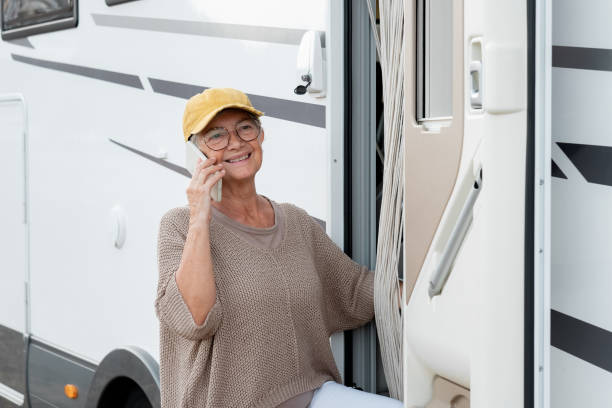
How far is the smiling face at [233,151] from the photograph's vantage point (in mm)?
2648

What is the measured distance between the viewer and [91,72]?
149 inches

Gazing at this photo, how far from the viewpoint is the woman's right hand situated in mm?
2510

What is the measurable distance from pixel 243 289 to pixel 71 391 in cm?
175

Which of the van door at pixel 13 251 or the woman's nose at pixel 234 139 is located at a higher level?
the woman's nose at pixel 234 139

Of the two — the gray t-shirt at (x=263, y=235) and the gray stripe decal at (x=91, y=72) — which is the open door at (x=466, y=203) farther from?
the gray stripe decal at (x=91, y=72)

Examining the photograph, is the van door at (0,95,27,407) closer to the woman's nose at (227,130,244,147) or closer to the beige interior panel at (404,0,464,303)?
the woman's nose at (227,130,244,147)

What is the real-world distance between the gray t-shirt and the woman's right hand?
0.08 meters

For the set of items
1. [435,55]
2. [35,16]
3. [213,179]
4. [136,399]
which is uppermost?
[35,16]

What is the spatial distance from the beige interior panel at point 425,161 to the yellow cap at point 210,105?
623 millimetres

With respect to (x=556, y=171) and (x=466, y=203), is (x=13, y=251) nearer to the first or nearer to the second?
(x=466, y=203)

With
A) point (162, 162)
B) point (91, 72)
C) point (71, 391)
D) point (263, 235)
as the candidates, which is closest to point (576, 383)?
point (263, 235)

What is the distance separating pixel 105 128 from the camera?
3709 millimetres

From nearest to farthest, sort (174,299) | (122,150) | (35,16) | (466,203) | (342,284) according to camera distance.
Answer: (466,203)
(174,299)
(342,284)
(122,150)
(35,16)

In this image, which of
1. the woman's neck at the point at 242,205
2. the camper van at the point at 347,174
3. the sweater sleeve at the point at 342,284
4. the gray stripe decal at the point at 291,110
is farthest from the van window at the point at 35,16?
the sweater sleeve at the point at 342,284
